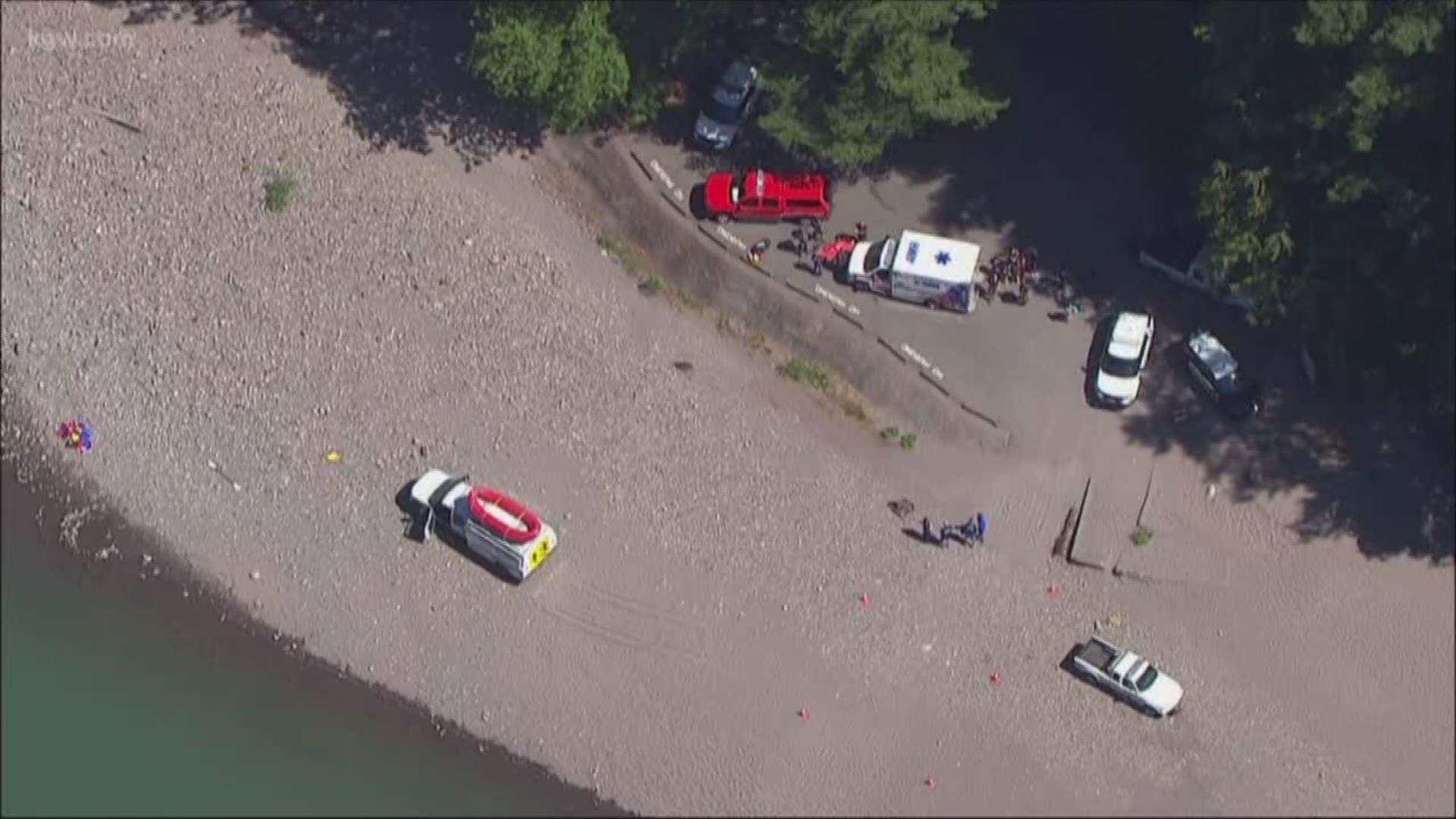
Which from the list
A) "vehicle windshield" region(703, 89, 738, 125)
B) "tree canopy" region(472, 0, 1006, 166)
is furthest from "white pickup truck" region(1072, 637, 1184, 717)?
"vehicle windshield" region(703, 89, 738, 125)

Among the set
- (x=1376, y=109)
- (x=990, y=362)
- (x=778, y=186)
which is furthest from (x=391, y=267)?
(x=1376, y=109)

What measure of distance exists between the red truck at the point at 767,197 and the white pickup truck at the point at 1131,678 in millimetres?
14269

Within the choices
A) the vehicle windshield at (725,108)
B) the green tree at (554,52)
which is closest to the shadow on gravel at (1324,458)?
the vehicle windshield at (725,108)

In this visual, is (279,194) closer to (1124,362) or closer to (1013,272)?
(1013,272)

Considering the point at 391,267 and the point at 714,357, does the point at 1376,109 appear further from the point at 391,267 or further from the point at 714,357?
the point at 391,267

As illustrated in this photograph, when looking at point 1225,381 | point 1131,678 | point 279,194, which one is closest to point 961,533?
point 1131,678

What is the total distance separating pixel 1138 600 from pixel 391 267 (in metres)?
22.6

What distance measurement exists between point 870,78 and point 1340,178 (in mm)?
11773

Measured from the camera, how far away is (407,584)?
4159 centimetres

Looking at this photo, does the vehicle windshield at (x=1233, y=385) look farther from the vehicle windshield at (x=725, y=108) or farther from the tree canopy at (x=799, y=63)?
the vehicle windshield at (x=725, y=108)

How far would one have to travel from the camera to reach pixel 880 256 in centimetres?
4341

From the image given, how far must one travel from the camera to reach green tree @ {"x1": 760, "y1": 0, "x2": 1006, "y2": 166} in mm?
39688

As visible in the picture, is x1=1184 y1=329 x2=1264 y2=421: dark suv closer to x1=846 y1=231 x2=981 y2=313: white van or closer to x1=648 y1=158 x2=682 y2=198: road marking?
x1=846 y1=231 x2=981 y2=313: white van

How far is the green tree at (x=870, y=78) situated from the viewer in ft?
130
